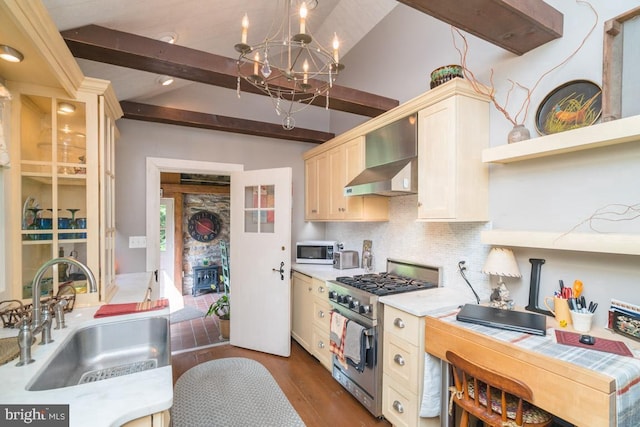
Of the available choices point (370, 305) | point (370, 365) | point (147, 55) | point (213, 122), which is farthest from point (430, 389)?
point (213, 122)

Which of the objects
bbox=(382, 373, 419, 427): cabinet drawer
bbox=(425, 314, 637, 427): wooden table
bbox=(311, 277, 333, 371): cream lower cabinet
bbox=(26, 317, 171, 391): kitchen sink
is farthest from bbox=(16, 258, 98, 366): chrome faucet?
bbox=(311, 277, 333, 371): cream lower cabinet

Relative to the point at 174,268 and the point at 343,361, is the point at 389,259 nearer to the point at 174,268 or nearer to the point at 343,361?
the point at 343,361

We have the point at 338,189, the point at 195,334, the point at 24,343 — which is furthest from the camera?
the point at 195,334

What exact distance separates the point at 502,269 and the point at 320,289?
1.64 metres

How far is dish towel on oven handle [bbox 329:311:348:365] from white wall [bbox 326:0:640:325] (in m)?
0.88

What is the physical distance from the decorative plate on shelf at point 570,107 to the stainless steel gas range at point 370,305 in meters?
1.29

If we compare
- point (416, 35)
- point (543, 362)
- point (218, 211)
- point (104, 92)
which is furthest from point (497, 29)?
point (218, 211)

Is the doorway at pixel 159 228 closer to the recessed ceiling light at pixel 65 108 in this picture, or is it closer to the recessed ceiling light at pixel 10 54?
the recessed ceiling light at pixel 65 108

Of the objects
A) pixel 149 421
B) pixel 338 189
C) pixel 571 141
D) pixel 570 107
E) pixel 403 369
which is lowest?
pixel 403 369

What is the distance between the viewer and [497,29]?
5.40 ft

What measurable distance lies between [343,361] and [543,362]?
1528 mm

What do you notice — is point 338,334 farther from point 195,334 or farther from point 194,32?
point 194,32

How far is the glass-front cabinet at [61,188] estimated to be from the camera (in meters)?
1.75

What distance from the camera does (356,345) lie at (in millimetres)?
2229
